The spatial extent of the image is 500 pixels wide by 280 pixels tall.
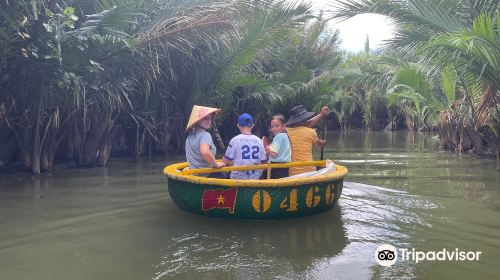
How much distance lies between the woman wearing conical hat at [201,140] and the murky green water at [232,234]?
67 centimetres

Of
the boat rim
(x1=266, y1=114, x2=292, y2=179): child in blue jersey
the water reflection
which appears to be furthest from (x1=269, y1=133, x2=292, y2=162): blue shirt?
the water reflection

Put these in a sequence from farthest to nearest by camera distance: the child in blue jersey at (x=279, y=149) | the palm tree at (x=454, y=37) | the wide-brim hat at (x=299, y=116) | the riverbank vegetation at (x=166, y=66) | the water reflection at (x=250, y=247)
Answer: the riverbank vegetation at (x=166, y=66) → the palm tree at (x=454, y=37) → the wide-brim hat at (x=299, y=116) → the child in blue jersey at (x=279, y=149) → the water reflection at (x=250, y=247)

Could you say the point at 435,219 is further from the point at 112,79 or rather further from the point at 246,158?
the point at 112,79

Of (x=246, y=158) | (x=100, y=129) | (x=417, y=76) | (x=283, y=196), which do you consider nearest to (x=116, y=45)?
(x=100, y=129)

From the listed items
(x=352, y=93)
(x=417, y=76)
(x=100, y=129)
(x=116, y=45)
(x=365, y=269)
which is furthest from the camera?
(x=352, y=93)

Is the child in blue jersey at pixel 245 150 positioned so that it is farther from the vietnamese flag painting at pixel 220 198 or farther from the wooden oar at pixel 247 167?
the vietnamese flag painting at pixel 220 198

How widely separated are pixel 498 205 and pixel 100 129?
7.66 metres

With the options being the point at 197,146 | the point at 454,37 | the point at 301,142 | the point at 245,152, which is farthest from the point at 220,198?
the point at 454,37

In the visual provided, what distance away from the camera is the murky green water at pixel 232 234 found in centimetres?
376

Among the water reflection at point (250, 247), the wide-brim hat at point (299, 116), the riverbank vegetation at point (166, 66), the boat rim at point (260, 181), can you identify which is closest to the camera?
the water reflection at point (250, 247)

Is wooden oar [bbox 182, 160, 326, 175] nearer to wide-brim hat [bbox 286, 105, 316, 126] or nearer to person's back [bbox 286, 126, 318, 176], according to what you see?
person's back [bbox 286, 126, 318, 176]

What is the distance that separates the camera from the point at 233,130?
53.2 feet

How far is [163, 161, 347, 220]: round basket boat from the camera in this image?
509 cm

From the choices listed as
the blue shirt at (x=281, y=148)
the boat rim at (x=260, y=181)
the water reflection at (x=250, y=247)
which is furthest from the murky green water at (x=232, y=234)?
the blue shirt at (x=281, y=148)
